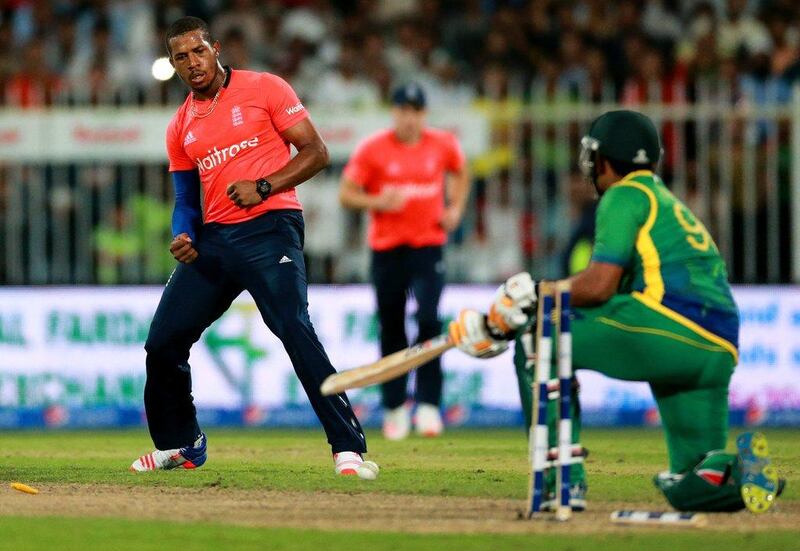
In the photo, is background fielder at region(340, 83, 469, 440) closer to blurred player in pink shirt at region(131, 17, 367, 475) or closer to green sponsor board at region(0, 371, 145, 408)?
green sponsor board at region(0, 371, 145, 408)

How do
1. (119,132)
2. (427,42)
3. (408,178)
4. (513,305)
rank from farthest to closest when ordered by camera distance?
(427,42) < (119,132) < (408,178) < (513,305)

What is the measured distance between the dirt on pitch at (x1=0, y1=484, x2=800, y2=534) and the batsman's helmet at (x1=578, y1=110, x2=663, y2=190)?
5.12 ft

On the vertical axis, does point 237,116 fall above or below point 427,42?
below

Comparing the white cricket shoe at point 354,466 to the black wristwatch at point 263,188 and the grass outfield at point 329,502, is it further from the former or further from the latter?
the black wristwatch at point 263,188

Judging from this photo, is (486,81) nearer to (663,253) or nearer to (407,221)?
(407,221)

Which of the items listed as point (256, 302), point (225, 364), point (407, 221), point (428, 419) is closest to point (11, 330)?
point (225, 364)

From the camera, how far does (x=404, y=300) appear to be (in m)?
12.3

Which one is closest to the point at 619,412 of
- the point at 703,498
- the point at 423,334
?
the point at 423,334

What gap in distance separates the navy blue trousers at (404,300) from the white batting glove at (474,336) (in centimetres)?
543

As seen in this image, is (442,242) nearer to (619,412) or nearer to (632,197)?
(619,412)

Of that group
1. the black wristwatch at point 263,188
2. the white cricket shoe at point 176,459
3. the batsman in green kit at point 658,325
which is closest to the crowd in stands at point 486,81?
the white cricket shoe at point 176,459

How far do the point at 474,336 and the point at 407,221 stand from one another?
5.73 meters

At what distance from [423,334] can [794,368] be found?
135 inches

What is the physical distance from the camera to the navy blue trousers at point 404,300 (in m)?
12.1
